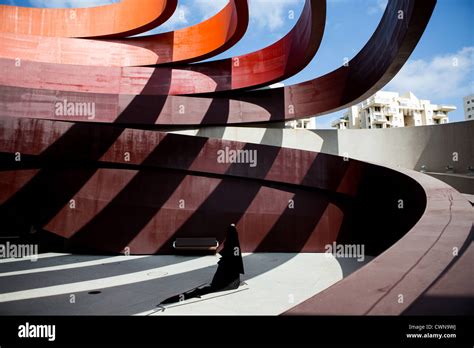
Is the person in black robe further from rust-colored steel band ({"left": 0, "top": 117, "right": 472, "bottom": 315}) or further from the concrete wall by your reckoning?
the concrete wall

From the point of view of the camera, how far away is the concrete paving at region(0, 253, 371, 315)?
524cm

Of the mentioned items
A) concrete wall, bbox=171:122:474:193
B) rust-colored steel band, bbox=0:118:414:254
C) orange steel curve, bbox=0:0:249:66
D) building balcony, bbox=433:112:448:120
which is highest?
building balcony, bbox=433:112:448:120

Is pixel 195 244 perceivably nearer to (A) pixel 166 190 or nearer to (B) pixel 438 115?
(A) pixel 166 190

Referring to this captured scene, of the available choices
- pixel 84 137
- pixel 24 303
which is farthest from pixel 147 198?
pixel 24 303

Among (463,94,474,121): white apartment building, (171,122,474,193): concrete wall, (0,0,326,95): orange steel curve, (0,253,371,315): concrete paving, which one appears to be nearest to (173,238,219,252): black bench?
(0,253,371,315): concrete paving

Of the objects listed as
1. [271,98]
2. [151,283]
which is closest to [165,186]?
[151,283]

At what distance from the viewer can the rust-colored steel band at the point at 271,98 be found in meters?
9.08

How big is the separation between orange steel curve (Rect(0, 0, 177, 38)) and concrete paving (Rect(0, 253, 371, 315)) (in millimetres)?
10654

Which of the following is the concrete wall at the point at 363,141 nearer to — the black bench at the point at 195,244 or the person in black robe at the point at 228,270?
the black bench at the point at 195,244

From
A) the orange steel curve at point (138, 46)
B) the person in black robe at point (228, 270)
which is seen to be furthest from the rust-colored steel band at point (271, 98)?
the person in black robe at point (228, 270)

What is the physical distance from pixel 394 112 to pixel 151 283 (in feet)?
199

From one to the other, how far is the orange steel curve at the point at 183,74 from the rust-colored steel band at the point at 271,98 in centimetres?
101

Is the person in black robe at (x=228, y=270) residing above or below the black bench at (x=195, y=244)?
above

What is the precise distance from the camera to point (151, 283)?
6879 mm
